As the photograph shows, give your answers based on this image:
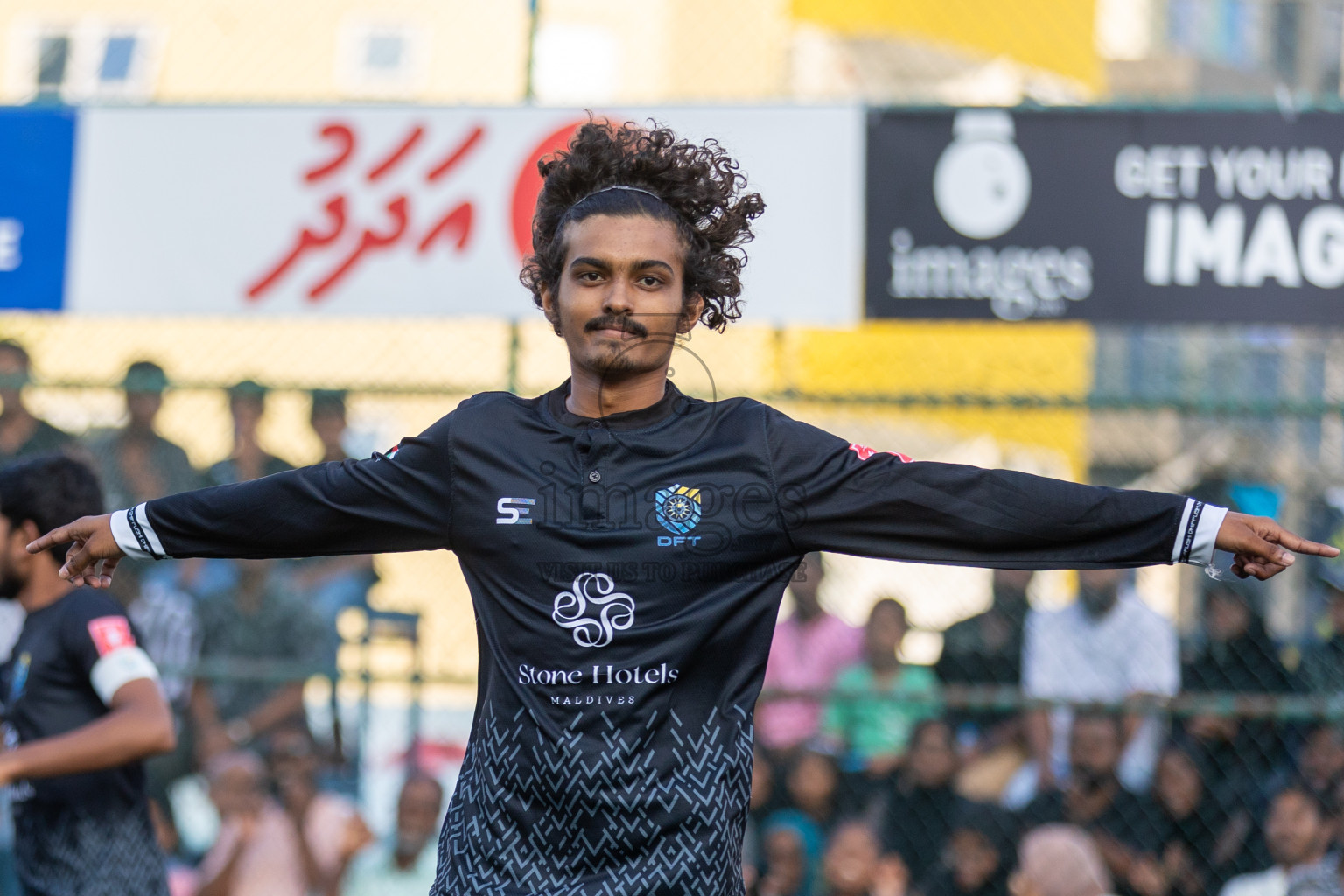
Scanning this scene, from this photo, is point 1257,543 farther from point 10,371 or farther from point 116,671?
point 10,371

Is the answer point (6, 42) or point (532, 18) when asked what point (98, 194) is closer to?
point (532, 18)

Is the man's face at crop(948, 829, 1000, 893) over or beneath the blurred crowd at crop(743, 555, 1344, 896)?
beneath

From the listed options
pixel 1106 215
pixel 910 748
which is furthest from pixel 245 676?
pixel 1106 215

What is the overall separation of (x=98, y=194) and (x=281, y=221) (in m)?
0.73

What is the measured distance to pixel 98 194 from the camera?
5.43m

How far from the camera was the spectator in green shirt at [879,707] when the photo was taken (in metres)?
5.42

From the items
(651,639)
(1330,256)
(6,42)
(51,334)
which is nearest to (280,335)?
(51,334)

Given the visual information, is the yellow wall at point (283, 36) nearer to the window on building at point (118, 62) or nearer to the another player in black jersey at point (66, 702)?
the window on building at point (118, 62)

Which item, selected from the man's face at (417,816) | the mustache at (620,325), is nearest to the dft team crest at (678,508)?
the mustache at (620,325)

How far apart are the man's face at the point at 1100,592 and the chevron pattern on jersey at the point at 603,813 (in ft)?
11.4

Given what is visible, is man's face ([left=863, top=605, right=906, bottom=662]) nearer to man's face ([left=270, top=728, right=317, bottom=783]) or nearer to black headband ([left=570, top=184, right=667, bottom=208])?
man's face ([left=270, top=728, right=317, bottom=783])

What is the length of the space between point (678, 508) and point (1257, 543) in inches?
36.8

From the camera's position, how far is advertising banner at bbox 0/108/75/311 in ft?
17.8

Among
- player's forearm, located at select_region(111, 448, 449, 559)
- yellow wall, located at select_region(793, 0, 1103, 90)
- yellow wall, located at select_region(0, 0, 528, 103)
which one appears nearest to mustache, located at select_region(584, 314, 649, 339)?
player's forearm, located at select_region(111, 448, 449, 559)
